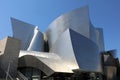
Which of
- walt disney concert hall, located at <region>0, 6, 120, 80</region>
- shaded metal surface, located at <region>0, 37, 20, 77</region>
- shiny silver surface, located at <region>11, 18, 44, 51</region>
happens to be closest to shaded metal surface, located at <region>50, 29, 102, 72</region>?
walt disney concert hall, located at <region>0, 6, 120, 80</region>

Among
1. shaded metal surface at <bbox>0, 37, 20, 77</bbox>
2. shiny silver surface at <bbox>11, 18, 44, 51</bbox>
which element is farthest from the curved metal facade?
shaded metal surface at <bbox>0, 37, 20, 77</bbox>

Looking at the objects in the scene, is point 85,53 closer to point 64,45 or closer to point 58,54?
point 64,45

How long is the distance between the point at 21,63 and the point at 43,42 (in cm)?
1983

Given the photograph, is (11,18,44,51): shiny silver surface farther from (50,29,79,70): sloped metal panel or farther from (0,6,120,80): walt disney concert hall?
(50,29,79,70): sloped metal panel

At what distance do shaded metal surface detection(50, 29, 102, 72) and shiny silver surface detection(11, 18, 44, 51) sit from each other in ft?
34.5

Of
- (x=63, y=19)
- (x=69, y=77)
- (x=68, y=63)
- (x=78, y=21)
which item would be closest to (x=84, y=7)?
(x=78, y=21)

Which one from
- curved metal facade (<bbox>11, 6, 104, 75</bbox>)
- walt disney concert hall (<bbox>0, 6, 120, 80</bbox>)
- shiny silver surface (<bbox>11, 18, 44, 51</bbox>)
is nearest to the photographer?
walt disney concert hall (<bbox>0, 6, 120, 80</bbox>)

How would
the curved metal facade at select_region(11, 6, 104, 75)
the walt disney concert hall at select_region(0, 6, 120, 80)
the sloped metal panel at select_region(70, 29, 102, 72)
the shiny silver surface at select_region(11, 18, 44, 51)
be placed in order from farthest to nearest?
the shiny silver surface at select_region(11, 18, 44, 51), the sloped metal panel at select_region(70, 29, 102, 72), the curved metal facade at select_region(11, 6, 104, 75), the walt disney concert hall at select_region(0, 6, 120, 80)

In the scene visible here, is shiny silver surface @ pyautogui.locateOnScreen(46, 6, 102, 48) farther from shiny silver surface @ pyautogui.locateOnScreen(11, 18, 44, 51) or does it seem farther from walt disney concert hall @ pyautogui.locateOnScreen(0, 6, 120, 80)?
shiny silver surface @ pyautogui.locateOnScreen(11, 18, 44, 51)

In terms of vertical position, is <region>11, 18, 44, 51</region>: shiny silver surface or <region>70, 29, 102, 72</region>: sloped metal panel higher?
<region>11, 18, 44, 51</region>: shiny silver surface

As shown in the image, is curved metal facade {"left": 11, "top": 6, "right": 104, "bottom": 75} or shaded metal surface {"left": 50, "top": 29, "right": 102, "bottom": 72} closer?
curved metal facade {"left": 11, "top": 6, "right": 104, "bottom": 75}

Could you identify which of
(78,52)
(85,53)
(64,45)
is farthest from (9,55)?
(85,53)

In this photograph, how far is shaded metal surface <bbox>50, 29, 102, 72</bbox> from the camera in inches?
1305

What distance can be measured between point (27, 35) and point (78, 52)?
18.9 m
